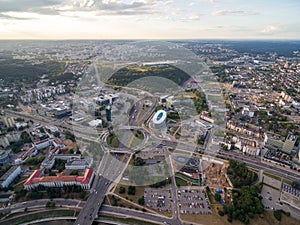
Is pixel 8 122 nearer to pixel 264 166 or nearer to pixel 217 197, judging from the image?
pixel 217 197

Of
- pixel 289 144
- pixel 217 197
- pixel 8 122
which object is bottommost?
pixel 217 197

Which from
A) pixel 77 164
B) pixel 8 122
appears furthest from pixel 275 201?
pixel 8 122

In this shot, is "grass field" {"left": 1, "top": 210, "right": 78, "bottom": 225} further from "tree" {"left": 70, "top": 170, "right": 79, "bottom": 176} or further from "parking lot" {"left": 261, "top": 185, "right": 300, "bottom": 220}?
"parking lot" {"left": 261, "top": 185, "right": 300, "bottom": 220}

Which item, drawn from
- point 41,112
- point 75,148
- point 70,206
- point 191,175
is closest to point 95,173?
point 70,206

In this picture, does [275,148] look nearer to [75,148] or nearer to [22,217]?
[75,148]

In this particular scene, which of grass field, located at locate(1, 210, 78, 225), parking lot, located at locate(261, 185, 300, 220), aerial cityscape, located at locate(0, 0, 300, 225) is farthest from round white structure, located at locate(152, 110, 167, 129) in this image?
grass field, located at locate(1, 210, 78, 225)
